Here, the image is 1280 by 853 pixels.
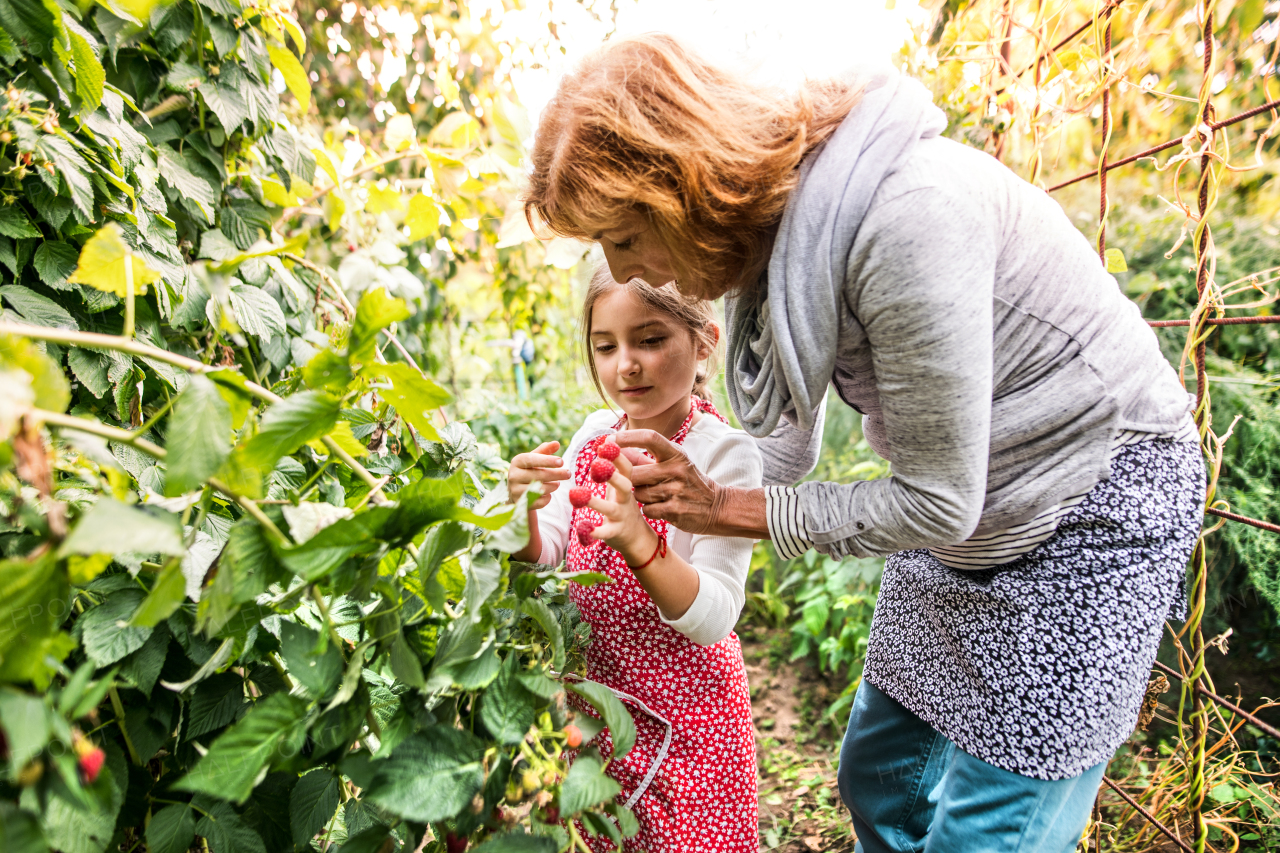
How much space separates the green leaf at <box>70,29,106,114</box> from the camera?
79 centimetres

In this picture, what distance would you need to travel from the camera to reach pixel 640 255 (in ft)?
3.31

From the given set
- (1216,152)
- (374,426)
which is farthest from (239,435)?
(1216,152)

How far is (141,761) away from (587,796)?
0.46 meters

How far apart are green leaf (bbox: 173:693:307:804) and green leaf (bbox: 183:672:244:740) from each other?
8.1 inches

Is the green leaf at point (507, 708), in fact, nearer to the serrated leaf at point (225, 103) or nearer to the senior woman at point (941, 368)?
the senior woman at point (941, 368)

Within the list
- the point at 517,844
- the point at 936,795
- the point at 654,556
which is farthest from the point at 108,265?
the point at 936,795

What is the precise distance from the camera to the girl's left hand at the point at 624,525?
95 cm

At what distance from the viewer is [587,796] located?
1.99 feet

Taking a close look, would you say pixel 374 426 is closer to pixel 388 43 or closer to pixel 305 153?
pixel 305 153

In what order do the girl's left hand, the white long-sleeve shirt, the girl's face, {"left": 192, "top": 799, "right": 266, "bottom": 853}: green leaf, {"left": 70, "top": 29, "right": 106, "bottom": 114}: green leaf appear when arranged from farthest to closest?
the girl's face → the white long-sleeve shirt → the girl's left hand → {"left": 70, "top": 29, "right": 106, "bottom": 114}: green leaf → {"left": 192, "top": 799, "right": 266, "bottom": 853}: green leaf

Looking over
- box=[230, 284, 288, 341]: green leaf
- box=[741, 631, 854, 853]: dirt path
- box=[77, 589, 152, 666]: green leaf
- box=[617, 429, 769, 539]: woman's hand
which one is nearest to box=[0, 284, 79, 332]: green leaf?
box=[230, 284, 288, 341]: green leaf

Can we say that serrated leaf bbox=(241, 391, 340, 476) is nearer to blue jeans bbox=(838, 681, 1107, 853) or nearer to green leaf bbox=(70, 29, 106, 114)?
green leaf bbox=(70, 29, 106, 114)

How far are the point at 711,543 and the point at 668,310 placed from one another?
1.44ft

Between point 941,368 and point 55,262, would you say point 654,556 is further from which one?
point 55,262
